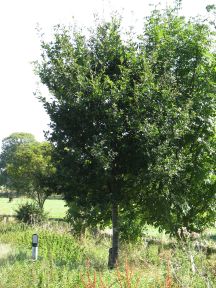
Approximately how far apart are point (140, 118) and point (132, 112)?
28 centimetres

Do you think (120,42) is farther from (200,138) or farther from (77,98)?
(200,138)

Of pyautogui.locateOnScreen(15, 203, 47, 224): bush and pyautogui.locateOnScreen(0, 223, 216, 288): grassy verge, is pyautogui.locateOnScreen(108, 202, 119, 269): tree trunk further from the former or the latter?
pyautogui.locateOnScreen(15, 203, 47, 224): bush

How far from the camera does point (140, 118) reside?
32.2 feet

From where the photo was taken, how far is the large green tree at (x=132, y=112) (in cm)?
→ 985

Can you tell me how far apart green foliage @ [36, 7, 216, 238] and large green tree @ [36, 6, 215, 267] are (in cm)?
3

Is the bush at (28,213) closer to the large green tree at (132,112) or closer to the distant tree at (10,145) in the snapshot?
the large green tree at (132,112)

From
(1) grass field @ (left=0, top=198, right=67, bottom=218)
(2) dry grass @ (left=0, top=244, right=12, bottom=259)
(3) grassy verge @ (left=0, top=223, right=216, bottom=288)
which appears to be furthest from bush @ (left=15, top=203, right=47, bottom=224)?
(2) dry grass @ (left=0, top=244, right=12, bottom=259)

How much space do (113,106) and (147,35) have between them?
3154 millimetres

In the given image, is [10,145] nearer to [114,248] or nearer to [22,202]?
[22,202]

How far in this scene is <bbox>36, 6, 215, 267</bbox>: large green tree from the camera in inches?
388

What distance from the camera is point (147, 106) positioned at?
993 centimetres

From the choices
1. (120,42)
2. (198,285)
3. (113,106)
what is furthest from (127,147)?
(198,285)

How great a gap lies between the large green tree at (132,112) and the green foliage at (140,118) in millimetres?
27

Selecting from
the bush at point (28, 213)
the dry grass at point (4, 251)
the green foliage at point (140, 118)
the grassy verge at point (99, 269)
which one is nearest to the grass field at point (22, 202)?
the bush at point (28, 213)
